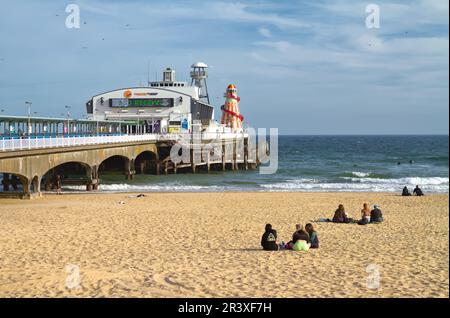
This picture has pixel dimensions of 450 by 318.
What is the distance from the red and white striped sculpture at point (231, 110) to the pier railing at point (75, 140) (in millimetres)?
13380

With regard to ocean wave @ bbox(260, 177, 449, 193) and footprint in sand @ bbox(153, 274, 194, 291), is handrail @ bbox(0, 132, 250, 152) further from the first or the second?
footprint in sand @ bbox(153, 274, 194, 291)

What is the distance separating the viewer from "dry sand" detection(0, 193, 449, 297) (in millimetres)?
9727

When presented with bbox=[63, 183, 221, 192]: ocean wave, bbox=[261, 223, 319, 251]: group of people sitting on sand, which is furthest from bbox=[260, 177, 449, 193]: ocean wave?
bbox=[261, 223, 319, 251]: group of people sitting on sand

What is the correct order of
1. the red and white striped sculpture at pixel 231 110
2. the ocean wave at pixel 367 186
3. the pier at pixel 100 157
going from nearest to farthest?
the pier at pixel 100 157 < the ocean wave at pixel 367 186 < the red and white striped sculpture at pixel 231 110

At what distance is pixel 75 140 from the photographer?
29609 mm

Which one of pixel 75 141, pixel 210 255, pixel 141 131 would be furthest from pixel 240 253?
pixel 141 131

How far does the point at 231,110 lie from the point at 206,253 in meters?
53.4

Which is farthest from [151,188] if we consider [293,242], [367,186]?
[293,242]

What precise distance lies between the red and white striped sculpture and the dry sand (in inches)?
1700

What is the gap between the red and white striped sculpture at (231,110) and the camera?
6525 cm

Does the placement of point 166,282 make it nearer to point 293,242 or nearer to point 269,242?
point 269,242

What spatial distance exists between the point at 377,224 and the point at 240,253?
6574mm

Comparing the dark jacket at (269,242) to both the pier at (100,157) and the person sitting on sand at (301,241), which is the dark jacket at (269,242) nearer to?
the person sitting on sand at (301,241)

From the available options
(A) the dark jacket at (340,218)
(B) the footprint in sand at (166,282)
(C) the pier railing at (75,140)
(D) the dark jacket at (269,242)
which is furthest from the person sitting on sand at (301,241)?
(C) the pier railing at (75,140)
